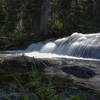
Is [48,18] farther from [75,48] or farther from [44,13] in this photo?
[75,48]

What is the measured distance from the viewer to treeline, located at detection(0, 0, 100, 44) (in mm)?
17031

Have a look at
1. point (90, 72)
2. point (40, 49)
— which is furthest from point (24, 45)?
point (90, 72)

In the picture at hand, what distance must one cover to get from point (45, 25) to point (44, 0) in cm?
201

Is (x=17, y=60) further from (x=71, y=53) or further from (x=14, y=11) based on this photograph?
(x=14, y=11)

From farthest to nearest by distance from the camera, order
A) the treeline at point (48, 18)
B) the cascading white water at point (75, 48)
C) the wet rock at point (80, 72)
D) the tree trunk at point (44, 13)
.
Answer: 1. the tree trunk at point (44, 13)
2. the treeline at point (48, 18)
3. the cascading white water at point (75, 48)
4. the wet rock at point (80, 72)

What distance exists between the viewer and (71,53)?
11.1m

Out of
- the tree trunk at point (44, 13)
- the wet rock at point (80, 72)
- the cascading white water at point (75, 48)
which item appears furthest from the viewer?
the tree trunk at point (44, 13)

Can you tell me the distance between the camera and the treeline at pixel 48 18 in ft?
55.9

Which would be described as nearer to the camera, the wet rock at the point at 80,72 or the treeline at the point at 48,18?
the wet rock at the point at 80,72

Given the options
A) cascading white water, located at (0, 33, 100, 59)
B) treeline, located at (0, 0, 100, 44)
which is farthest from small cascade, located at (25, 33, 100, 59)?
treeline, located at (0, 0, 100, 44)

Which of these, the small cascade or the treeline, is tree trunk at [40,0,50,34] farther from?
the small cascade

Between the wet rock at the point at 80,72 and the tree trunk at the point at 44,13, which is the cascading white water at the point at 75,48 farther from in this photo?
the wet rock at the point at 80,72

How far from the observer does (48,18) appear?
703 inches

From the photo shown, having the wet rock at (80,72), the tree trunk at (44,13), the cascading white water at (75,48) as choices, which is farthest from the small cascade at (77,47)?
the wet rock at (80,72)
